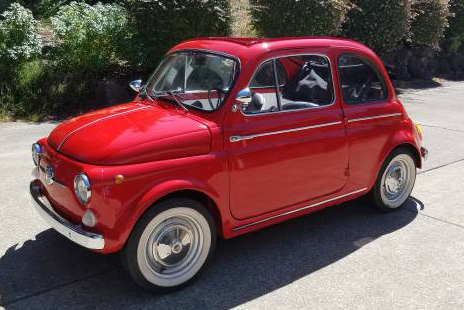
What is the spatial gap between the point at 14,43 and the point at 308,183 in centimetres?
706

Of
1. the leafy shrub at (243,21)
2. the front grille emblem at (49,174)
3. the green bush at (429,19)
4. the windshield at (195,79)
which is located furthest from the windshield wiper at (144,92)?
the green bush at (429,19)

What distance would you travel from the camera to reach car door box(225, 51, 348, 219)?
3.90m

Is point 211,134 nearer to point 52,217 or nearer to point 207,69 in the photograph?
point 207,69

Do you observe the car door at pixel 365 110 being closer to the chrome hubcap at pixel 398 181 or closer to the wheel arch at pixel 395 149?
the wheel arch at pixel 395 149

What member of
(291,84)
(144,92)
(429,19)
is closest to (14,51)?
(144,92)

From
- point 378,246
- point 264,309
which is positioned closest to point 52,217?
point 264,309

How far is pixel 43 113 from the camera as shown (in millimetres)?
9156

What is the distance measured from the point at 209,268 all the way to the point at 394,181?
2.31 m

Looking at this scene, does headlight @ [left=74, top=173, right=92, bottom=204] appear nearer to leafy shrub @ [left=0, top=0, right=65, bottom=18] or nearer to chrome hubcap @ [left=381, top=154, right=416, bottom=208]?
chrome hubcap @ [left=381, top=154, right=416, bottom=208]

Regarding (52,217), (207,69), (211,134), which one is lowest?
(52,217)

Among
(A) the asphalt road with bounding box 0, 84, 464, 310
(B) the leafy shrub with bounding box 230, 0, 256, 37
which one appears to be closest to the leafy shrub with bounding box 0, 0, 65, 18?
(B) the leafy shrub with bounding box 230, 0, 256, 37

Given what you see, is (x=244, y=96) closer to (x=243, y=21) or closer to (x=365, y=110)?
(x=365, y=110)

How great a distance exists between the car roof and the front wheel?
1.23 meters

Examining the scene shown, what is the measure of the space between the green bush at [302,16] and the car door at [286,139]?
6.98m
